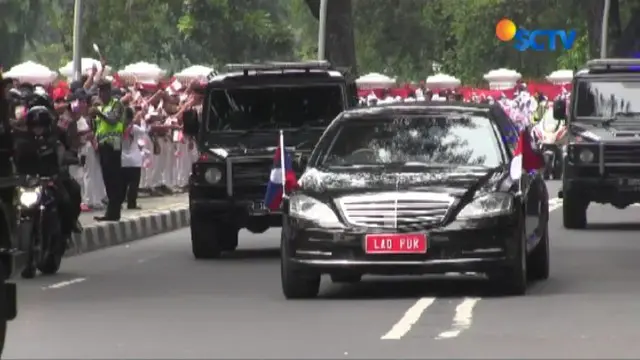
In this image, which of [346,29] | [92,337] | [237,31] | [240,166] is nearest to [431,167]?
[92,337]

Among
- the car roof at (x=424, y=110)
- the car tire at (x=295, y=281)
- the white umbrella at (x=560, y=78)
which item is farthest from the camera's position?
the white umbrella at (x=560, y=78)

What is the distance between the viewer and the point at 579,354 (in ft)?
44.8

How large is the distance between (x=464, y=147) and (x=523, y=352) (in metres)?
4.99

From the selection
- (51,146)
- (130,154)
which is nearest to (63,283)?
(51,146)

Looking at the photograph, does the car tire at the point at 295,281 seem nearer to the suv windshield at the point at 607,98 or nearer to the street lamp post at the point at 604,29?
the suv windshield at the point at 607,98

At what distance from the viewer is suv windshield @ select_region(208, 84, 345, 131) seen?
24422mm

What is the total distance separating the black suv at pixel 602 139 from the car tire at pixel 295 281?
10478 mm

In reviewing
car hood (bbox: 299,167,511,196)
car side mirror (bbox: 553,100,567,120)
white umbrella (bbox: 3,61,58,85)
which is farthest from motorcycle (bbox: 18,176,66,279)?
white umbrella (bbox: 3,61,58,85)

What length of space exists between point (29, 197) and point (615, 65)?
1068 centimetres

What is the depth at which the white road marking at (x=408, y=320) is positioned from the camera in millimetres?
14883

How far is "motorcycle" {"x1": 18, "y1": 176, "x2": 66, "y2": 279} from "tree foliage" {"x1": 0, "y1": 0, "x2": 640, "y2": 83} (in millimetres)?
38578

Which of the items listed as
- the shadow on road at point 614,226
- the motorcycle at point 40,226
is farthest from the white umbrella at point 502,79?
the motorcycle at point 40,226

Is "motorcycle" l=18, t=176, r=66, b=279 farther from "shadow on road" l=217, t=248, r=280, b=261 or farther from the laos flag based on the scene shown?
"shadow on road" l=217, t=248, r=280, b=261

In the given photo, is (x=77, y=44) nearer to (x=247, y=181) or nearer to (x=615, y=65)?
(x=615, y=65)
